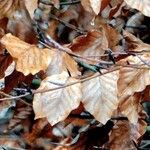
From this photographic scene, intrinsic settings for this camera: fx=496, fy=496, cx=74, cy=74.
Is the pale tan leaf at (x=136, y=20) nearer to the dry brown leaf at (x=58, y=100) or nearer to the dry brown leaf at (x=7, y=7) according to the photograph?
the dry brown leaf at (x=7, y=7)

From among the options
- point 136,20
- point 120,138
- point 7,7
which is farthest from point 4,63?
point 136,20

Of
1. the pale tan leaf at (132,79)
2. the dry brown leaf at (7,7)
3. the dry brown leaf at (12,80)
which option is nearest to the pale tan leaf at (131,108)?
the pale tan leaf at (132,79)

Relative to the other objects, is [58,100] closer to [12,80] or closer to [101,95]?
[101,95]

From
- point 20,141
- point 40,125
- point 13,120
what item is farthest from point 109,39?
point 20,141

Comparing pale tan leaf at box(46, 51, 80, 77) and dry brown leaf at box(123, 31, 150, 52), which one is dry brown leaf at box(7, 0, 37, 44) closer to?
pale tan leaf at box(46, 51, 80, 77)

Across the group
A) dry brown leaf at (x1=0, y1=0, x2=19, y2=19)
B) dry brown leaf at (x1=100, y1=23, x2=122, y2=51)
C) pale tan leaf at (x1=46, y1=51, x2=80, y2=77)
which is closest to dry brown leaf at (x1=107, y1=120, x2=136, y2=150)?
dry brown leaf at (x1=100, y1=23, x2=122, y2=51)

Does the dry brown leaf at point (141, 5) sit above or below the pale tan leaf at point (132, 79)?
above
